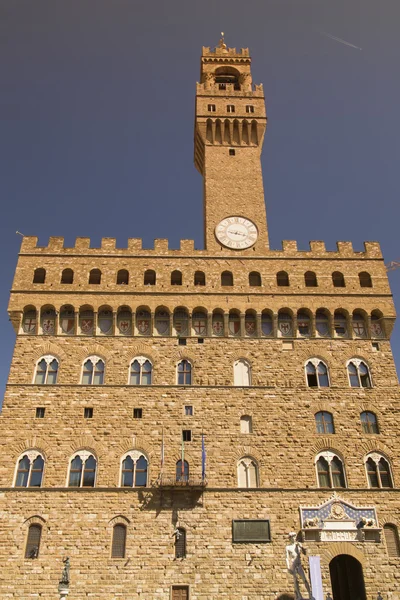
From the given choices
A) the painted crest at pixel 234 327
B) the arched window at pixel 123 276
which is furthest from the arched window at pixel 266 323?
the arched window at pixel 123 276

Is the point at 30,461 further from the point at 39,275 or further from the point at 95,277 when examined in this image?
the point at 95,277

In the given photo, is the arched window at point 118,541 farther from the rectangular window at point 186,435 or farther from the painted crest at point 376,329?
the painted crest at point 376,329

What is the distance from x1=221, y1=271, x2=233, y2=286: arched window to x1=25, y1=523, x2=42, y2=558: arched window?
15103 mm

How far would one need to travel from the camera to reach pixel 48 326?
28.3 metres

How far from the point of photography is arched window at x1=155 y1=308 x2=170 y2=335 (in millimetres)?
28531

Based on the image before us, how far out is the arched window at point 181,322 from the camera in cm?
2848

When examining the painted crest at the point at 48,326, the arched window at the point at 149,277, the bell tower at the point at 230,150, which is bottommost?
the painted crest at the point at 48,326

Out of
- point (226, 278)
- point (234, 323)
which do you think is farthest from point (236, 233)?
point (234, 323)

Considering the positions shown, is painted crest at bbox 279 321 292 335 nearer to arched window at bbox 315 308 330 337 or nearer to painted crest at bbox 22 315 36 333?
arched window at bbox 315 308 330 337

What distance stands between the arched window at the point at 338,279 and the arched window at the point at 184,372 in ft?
32.3

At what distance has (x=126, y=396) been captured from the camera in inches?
1040

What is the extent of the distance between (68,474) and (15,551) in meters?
3.68

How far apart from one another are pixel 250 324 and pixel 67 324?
9.70 m

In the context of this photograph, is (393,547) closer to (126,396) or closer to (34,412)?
(126,396)
